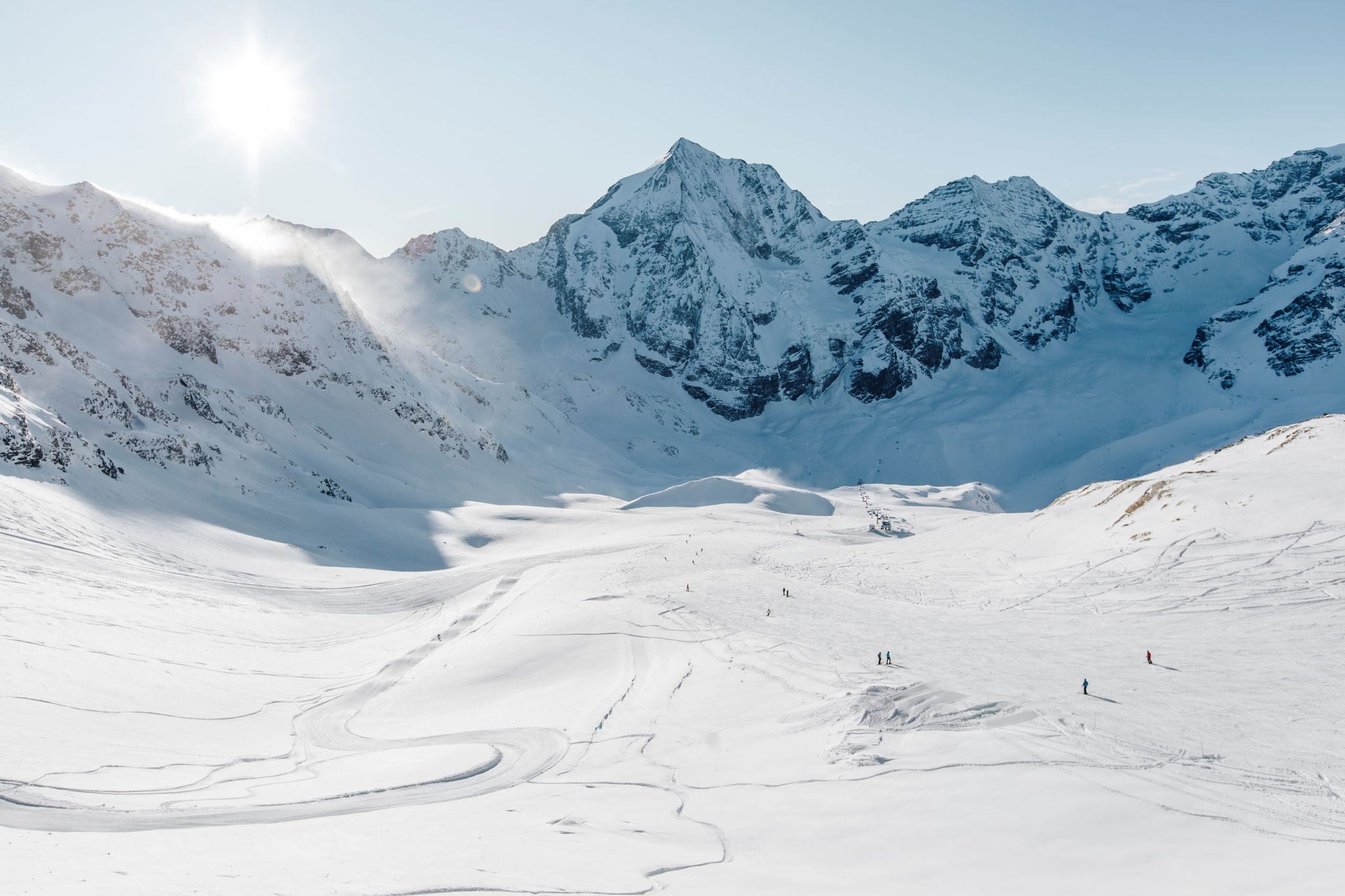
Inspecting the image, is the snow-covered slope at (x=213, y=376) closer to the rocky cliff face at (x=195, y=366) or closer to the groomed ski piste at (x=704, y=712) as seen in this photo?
the rocky cliff face at (x=195, y=366)

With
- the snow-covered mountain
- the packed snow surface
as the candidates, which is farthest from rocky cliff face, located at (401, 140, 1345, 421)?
the packed snow surface

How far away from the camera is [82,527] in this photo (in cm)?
3841

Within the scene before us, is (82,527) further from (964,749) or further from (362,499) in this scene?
(964,749)

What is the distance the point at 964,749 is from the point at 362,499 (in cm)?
6585

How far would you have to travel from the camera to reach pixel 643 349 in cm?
17000

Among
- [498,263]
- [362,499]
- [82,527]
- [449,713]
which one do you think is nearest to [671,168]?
[498,263]

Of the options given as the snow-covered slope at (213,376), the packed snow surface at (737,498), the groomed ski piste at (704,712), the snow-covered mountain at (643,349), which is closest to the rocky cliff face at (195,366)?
the snow-covered slope at (213,376)

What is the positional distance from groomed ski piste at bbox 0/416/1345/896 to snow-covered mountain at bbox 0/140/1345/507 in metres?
24.1

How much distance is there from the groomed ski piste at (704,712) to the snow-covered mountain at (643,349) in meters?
24.1

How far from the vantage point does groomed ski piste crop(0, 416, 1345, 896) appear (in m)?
12.9

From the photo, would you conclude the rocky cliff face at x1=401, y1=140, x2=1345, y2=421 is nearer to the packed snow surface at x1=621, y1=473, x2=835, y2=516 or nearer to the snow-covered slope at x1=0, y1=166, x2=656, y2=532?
the snow-covered slope at x1=0, y1=166, x2=656, y2=532

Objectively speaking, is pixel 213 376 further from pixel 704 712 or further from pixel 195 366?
pixel 704 712

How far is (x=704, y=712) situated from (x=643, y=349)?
151 m

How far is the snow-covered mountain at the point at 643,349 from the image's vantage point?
71.8 meters
